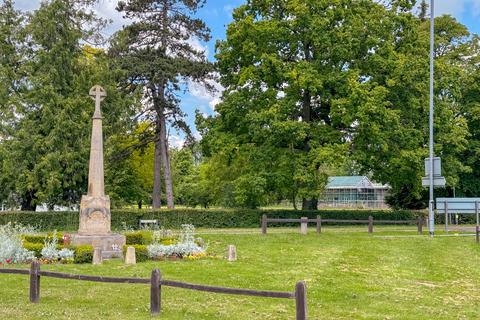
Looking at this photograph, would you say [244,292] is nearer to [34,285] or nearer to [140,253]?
[34,285]

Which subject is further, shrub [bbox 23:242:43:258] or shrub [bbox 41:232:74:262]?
shrub [bbox 23:242:43:258]

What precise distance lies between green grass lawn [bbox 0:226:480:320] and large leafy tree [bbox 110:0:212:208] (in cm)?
1793

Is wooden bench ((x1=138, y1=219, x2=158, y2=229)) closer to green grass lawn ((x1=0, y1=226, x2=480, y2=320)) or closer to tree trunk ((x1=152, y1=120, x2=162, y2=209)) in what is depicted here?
tree trunk ((x1=152, y1=120, x2=162, y2=209))

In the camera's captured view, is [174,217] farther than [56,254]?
Yes

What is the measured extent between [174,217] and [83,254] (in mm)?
15888

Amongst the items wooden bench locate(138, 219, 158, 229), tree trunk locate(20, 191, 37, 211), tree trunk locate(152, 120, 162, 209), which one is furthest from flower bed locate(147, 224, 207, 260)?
tree trunk locate(20, 191, 37, 211)

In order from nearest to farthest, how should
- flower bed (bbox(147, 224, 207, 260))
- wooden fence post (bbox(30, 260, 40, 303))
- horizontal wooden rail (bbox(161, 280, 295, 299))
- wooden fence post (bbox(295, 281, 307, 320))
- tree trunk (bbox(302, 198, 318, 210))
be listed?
wooden fence post (bbox(295, 281, 307, 320))
horizontal wooden rail (bbox(161, 280, 295, 299))
wooden fence post (bbox(30, 260, 40, 303))
flower bed (bbox(147, 224, 207, 260))
tree trunk (bbox(302, 198, 318, 210))

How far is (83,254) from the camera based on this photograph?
15781mm

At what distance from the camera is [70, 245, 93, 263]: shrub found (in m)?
15.8

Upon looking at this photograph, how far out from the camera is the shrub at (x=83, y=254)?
1575 cm

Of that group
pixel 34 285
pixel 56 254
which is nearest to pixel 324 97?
pixel 56 254

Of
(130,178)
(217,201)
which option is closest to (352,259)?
(130,178)

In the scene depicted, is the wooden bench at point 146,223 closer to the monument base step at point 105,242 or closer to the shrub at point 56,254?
the monument base step at point 105,242

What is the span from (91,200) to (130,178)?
2712cm
